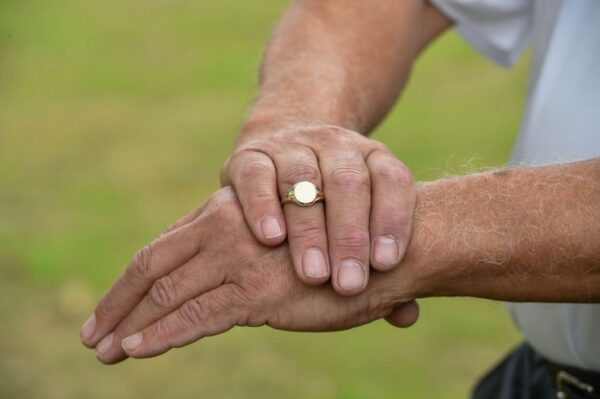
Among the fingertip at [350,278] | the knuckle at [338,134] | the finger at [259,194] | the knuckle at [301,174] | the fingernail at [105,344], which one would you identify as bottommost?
the fingernail at [105,344]

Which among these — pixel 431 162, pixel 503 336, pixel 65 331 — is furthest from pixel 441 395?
pixel 431 162

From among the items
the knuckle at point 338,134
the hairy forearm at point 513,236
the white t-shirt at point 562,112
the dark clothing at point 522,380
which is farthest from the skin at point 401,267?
the dark clothing at point 522,380

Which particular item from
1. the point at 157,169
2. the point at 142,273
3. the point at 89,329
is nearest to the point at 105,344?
the point at 89,329

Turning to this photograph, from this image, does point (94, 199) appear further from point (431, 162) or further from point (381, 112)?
point (381, 112)

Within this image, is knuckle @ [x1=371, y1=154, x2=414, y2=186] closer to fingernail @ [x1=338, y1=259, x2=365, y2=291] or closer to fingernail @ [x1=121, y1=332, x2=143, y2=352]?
fingernail @ [x1=338, y1=259, x2=365, y2=291]

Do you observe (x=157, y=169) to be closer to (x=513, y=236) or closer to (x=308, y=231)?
(x=308, y=231)

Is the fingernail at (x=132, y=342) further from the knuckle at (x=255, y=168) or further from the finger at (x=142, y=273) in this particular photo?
the knuckle at (x=255, y=168)

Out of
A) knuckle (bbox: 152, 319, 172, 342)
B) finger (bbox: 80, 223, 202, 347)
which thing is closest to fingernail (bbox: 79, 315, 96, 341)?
finger (bbox: 80, 223, 202, 347)
